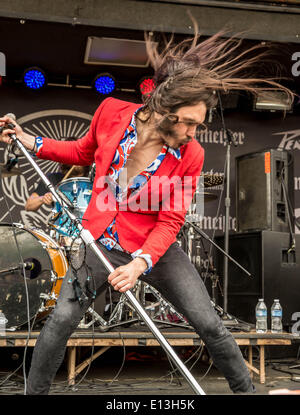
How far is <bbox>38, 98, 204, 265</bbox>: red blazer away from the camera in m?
2.38

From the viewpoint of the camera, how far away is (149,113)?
8.22 ft

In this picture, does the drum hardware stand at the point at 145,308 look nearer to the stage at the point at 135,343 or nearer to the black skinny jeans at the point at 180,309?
the stage at the point at 135,343

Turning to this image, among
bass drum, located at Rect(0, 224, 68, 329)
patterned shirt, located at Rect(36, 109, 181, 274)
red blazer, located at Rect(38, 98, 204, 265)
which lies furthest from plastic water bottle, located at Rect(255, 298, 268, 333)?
patterned shirt, located at Rect(36, 109, 181, 274)

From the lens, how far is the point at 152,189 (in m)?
2.43

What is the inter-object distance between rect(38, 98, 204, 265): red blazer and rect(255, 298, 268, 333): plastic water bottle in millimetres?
2803

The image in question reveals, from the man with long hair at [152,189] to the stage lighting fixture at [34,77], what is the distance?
4.34 m

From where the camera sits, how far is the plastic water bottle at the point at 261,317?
500cm

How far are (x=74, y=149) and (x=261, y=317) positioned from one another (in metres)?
3.32

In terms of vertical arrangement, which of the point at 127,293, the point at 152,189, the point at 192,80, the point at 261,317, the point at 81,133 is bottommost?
the point at 261,317

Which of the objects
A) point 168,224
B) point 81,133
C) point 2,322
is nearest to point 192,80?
point 168,224

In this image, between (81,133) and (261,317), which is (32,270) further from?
(81,133)

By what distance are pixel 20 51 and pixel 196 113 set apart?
468 cm

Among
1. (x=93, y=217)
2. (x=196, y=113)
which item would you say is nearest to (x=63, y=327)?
(x=93, y=217)
